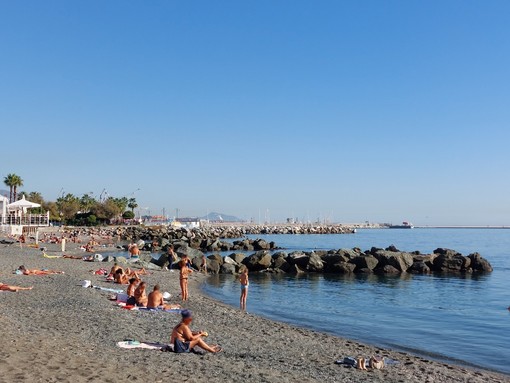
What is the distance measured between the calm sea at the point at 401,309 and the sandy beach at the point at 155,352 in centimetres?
212

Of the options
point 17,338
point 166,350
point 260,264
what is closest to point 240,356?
point 166,350

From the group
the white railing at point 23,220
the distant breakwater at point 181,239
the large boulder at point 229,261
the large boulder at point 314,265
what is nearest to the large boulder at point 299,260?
the large boulder at point 314,265

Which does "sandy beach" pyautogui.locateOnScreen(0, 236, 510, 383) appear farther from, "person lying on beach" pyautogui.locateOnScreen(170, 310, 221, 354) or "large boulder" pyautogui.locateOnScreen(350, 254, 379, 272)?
"large boulder" pyautogui.locateOnScreen(350, 254, 379, 272)

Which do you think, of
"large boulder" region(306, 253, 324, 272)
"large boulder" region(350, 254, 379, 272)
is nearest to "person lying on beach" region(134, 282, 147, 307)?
"large boulder" region(306, 253, 324, 272)

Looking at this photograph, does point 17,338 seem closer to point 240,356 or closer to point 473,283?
point 240,356

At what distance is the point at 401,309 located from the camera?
2419 cm

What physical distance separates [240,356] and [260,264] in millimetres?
28058

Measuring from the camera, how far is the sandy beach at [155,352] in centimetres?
924

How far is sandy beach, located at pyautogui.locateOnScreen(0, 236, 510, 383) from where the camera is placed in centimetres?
924

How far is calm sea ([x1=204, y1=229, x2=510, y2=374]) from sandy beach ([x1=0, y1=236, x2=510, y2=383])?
2.12 metres

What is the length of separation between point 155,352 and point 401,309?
53.0 feet

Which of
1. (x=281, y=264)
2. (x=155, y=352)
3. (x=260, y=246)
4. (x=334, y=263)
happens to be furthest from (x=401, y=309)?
(x=260, y=246)

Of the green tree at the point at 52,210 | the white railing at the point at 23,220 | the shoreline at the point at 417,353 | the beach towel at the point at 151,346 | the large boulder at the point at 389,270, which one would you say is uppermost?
the green tree at the point at 52,210

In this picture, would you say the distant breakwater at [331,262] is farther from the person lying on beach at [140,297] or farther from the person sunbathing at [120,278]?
the person lying on beach at [140,297]
